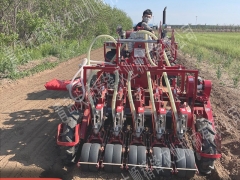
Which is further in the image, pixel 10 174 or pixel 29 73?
pixel 29 73

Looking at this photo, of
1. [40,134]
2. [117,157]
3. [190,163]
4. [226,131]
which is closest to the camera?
[190,163]

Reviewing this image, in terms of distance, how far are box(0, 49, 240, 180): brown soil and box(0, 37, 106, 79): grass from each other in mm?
1127

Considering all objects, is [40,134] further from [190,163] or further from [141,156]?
[190,163]

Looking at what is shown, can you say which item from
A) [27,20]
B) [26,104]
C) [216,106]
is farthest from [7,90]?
→ [216,106]

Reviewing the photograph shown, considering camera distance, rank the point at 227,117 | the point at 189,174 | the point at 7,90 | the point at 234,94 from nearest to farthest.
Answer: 1. the point at 189,174
2. the point at 227,117
3. the point at 234,94
4. the point at 7,90

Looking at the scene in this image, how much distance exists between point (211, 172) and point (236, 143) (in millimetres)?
1215

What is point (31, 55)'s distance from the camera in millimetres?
14852

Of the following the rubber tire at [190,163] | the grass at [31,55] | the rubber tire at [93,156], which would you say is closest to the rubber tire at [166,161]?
the rubber tire at [190,163]

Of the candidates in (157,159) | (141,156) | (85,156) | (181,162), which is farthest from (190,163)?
(85,156)

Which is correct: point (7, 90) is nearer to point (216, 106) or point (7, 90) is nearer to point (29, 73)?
point (29, 73)

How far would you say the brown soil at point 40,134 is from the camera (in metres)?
4.46

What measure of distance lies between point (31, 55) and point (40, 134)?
9998mm

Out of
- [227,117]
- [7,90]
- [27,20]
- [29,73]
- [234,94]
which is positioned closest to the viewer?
[227,117]

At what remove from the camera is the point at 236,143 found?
5.34m
